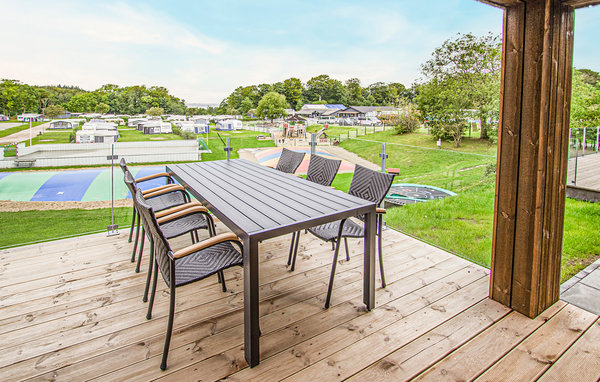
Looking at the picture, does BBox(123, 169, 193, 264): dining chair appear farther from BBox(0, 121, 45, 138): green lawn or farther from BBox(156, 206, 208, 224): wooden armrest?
BBox(0, 121, 45, 138): green lawn

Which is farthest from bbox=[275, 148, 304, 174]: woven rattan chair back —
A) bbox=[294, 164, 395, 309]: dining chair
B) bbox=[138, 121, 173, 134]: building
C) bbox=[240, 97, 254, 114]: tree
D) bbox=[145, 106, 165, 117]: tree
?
bbox=[240, 97, 254, 114]: tree

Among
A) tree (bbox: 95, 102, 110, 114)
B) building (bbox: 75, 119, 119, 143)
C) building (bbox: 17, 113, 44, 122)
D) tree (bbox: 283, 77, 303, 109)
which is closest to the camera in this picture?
building (bbox: 75, 119, 119, 143)

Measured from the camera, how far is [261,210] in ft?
5.99

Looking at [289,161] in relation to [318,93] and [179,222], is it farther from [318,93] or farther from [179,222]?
[318,93]

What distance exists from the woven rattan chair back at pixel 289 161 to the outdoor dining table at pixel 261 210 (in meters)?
0.52

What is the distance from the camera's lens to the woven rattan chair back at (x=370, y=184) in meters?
2.37

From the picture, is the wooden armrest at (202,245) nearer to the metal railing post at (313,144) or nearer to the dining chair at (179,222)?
the dining chair at (179,222)

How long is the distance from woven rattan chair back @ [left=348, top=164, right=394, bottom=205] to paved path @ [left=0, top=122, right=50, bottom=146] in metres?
3.69

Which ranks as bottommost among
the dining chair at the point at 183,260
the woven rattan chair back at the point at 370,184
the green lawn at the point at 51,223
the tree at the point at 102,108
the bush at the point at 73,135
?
the green lawn at the point at 51,223

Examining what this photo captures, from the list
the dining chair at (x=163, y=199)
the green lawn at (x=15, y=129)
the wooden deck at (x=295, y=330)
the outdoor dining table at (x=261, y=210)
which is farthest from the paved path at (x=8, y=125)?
the outdoor dining table at (x=261, y=210)

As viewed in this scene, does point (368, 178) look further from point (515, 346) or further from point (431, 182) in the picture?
point (431, 182)

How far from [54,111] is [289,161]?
3166 mm

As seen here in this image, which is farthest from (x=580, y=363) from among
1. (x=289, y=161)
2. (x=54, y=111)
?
(x=54, y=111)

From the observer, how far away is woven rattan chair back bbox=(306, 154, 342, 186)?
287 cm
